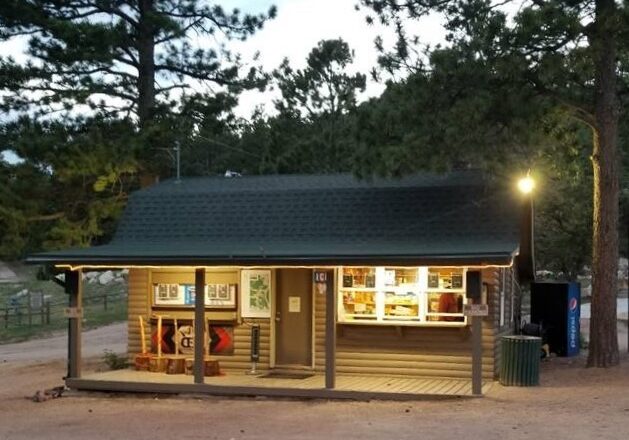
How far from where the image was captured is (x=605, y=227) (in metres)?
17.0

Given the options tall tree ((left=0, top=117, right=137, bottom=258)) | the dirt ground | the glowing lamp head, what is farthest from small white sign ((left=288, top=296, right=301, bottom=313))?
tall tree ((left=0, top=117, right=137, bottom=258))

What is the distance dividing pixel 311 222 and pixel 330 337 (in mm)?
3115

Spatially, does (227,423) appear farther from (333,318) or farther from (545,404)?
(545,404)

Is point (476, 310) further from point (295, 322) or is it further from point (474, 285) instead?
point (295, 322)

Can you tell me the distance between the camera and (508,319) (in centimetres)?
1727

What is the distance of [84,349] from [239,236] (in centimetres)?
1105

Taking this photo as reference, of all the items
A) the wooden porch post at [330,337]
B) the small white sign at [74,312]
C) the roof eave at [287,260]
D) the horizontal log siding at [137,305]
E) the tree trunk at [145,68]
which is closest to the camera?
the roof eave at [287,260]

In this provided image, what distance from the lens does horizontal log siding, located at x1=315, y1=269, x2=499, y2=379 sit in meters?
15.0

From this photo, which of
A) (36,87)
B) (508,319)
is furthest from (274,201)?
(36,87)

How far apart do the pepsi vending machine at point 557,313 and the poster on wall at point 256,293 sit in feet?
23.7

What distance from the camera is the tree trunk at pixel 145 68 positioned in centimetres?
2286

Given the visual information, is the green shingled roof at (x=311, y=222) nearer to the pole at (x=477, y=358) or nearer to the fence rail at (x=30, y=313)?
the pole at (x=477, y=358)

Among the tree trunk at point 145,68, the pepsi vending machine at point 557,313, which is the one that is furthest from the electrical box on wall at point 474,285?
the tree trunk at point 145,68

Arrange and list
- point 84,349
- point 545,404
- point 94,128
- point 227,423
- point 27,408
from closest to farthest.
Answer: point 227,423, point 545,404, point 27,408, point 94,128, point 84,349
